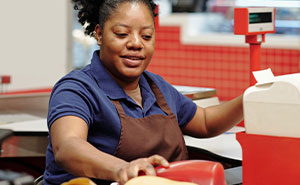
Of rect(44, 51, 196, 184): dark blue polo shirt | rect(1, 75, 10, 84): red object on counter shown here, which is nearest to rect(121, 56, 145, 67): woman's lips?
rect(44, 51, 196, 184): dark blue polo shirt

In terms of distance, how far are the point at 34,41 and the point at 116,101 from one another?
2.62 meters

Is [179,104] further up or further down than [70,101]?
further down

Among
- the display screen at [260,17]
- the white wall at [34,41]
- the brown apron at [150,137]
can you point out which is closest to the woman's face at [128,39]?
the brown apron at [150,137]

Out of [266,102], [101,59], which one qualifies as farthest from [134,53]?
[266,102]

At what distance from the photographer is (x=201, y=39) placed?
721cm

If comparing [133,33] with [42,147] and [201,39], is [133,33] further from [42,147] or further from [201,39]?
[201,39]

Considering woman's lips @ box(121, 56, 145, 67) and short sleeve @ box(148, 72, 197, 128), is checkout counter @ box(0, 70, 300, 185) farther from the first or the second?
short sleeve @ box(148, 72, 197, 128)

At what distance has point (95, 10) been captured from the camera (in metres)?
1.99

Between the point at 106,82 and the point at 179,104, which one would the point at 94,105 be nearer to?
the point at 106,82

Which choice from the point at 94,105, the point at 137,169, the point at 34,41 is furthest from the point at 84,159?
the point at 34,41

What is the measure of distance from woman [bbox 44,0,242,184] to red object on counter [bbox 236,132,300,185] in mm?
269

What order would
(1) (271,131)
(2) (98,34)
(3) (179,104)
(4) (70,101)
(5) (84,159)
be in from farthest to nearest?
(3) (179,104) < (2) (98,34) < (4) (70,101) < (1) (271,131) < (5) (84,159)

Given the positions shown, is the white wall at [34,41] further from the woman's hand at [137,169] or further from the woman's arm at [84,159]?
the woman's hand at [137,169]

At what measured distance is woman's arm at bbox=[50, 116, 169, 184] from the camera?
1.25m
